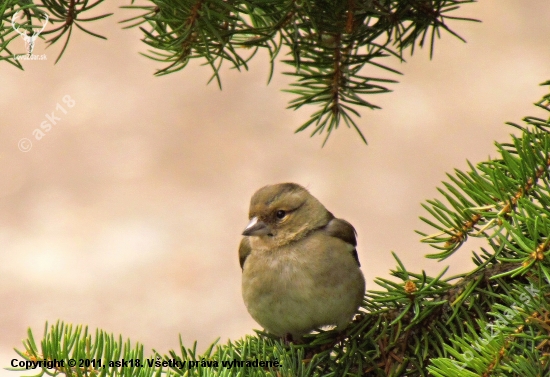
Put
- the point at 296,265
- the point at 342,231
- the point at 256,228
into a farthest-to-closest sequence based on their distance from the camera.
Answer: the point at 342,231
the point at 256,228
the point at 296,265

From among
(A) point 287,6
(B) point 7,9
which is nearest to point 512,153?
(A) point 287,6

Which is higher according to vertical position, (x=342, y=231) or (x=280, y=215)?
(x=280, y=215)

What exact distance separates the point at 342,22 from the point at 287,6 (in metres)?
0.24

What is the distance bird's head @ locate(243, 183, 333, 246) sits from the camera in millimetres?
2678

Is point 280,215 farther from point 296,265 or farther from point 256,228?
point 296,265

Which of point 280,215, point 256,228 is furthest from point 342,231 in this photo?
point 256,228

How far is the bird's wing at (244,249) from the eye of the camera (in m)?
2.78

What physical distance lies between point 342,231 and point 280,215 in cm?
27

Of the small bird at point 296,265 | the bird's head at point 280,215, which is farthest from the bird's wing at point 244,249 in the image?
the bird's head at point 280,215

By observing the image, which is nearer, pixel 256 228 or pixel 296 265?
pixel 296 265

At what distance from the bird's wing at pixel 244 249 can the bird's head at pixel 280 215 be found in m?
0.10

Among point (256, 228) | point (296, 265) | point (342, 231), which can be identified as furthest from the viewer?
point (342, 231)

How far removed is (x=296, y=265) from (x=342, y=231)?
0.33 m

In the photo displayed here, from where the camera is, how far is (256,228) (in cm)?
264
